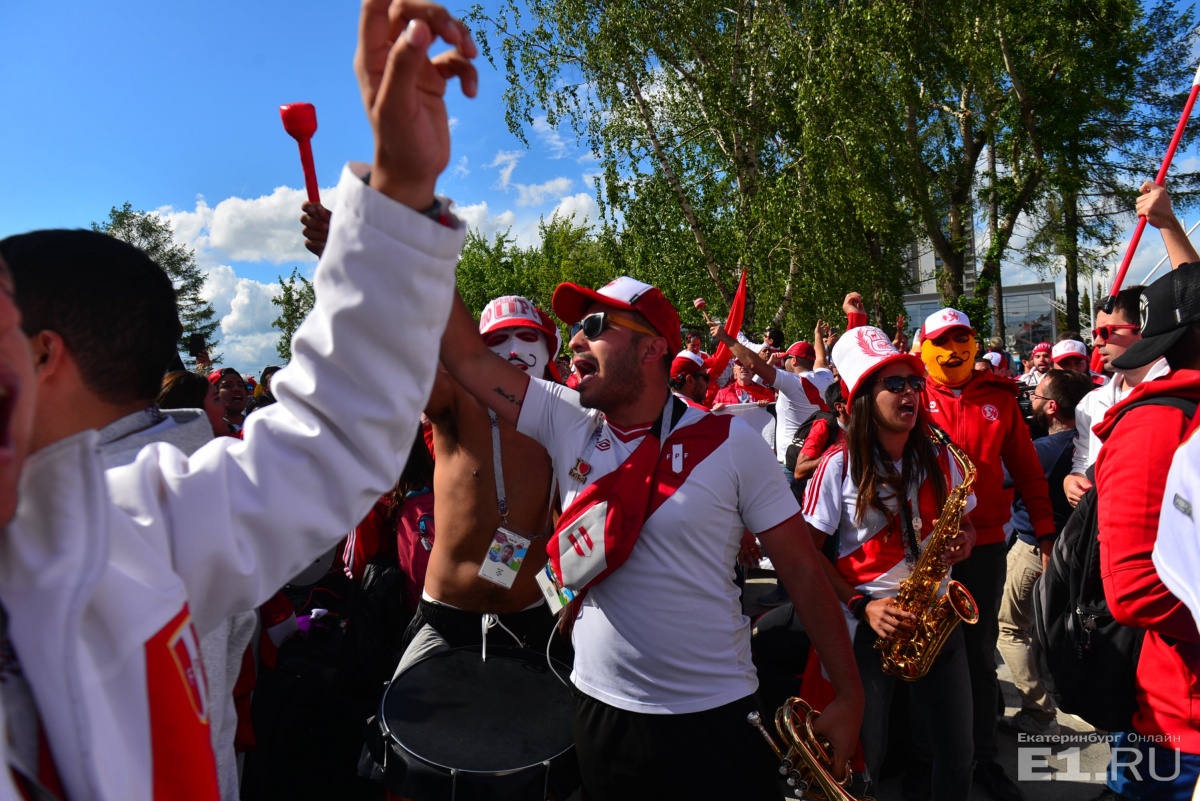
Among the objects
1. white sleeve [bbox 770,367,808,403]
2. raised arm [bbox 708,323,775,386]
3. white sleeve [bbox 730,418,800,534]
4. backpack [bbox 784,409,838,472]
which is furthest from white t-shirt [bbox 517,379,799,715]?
white sleeve [bbox 770,367,808,403]

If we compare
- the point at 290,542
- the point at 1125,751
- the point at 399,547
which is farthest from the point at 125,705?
the point at 399,547

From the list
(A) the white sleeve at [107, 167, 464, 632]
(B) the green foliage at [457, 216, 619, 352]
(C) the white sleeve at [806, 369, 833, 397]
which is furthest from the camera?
(B) the green foliage at [457, 216, 619, 352]

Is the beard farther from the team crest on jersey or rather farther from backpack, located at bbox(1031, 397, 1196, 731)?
the team crest on jersey

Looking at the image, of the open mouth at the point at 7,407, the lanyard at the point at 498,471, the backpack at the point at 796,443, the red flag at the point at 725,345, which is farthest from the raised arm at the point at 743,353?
the open mouth at the point at 7,407

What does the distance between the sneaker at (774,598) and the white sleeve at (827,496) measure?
3.34 metres

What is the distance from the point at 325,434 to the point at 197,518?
20 centimetres

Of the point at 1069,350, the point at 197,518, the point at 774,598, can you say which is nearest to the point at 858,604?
the point at 197,518

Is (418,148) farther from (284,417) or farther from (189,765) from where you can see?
(189,765)

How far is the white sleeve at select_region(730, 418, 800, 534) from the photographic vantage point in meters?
2.57

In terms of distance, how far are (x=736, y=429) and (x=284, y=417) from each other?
1763mm

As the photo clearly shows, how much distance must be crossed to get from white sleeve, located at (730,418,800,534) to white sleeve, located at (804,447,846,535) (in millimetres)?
1031

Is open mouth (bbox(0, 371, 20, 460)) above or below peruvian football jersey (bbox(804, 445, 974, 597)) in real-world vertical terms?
above

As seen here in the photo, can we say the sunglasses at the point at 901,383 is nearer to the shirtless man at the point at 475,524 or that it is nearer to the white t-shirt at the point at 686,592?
the white t-shirt at the point at 686,592

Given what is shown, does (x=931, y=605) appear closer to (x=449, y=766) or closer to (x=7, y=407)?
(x=449, y=766)
